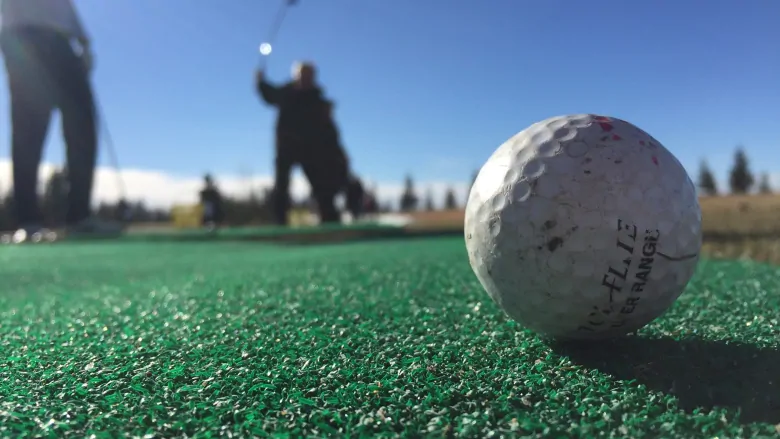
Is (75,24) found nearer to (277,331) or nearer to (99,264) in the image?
(99,264)

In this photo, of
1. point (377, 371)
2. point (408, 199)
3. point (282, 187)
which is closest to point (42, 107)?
point (282, 187)

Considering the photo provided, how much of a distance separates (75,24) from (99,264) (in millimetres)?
9090

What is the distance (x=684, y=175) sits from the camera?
83.5 inches

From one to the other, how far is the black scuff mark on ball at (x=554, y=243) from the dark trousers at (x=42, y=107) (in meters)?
14.6

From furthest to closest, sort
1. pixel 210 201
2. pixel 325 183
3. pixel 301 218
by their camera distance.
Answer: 1. pixel 301 218
2. pixel 210 201
3. pixel 325 183

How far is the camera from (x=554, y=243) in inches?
75.5

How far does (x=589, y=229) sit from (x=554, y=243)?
0.14m

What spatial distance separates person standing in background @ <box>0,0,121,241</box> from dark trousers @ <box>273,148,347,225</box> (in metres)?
5.23

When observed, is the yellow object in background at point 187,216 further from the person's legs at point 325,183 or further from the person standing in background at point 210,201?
the person's legs at point 325,183

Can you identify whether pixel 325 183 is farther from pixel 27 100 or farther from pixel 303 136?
pixel 27 100

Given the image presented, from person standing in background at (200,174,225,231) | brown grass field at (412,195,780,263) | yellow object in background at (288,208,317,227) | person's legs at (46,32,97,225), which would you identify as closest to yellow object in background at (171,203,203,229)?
yellow object in background at (288,208,317,227)

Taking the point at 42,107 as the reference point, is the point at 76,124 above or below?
below

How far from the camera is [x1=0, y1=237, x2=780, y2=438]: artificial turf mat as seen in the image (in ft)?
4.94

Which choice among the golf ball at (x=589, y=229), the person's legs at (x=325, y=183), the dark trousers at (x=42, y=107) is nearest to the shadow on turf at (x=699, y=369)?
the golf ball at (x=589, y=229)
